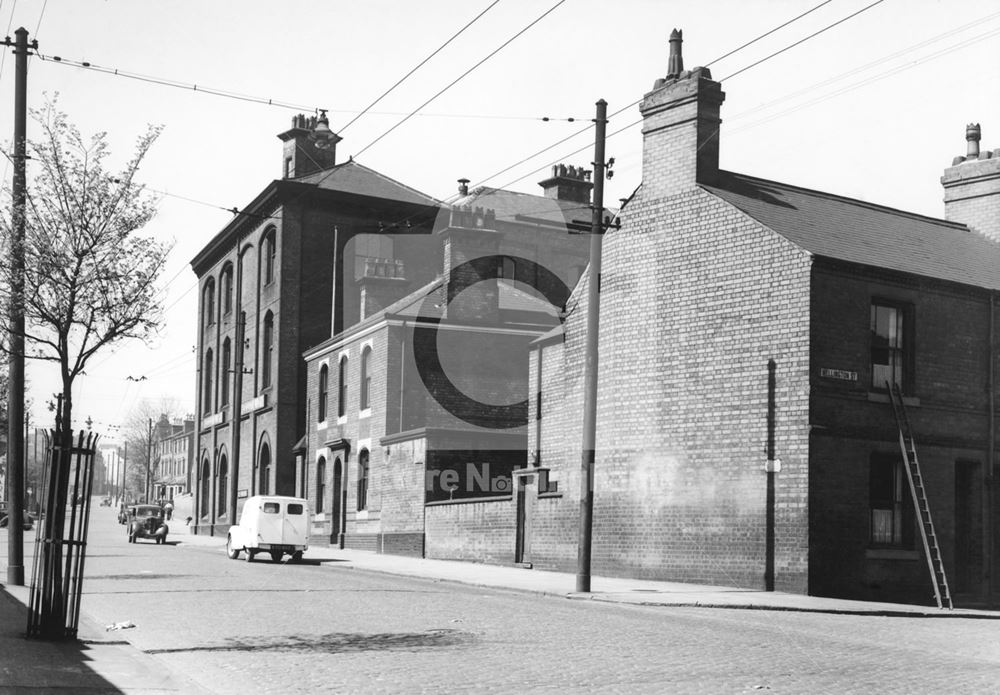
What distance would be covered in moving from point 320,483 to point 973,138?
25.7 m

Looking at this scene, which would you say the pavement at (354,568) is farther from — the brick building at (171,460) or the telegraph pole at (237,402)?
the brick building at (171,460)

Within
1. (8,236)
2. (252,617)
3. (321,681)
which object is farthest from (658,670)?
(8,236)

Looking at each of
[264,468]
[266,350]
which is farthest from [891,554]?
[266,350]

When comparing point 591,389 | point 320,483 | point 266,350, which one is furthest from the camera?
point 266,350

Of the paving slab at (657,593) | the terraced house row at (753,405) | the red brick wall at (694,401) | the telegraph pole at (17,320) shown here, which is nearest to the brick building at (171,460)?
the terraced house row at (753,405)

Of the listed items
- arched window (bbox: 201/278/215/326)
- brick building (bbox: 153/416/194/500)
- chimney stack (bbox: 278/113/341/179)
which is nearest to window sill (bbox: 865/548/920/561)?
chimney stack (bbox: 278/113/341/179)

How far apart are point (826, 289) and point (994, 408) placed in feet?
18.0

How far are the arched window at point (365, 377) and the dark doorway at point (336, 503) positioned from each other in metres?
3.15

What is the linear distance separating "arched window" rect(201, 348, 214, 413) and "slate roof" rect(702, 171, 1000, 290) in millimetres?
39464

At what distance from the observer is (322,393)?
43875 mm

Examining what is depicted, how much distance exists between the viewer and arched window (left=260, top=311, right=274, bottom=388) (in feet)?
162

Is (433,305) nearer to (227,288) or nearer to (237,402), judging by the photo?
(237,402)

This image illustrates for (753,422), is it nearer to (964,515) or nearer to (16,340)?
(964,515)

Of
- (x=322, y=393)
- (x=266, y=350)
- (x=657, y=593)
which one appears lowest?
(x=657, y=593)
